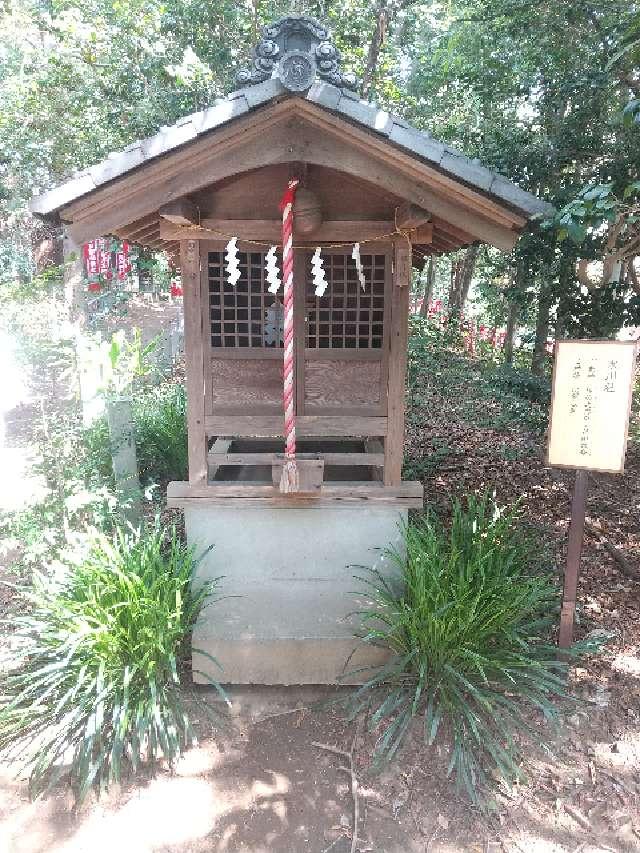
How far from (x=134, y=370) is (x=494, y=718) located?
215 inches

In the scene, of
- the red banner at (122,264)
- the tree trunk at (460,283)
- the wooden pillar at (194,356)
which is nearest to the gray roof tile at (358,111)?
the wooden pillar at (194,356)

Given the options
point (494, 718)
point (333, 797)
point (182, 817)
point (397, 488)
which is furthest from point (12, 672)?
point (494, 718)

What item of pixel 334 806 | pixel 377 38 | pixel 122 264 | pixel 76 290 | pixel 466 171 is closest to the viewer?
pixel 466 171

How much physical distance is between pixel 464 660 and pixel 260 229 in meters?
3.15

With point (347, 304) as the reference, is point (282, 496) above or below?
below

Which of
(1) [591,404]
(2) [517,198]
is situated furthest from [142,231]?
(1) [591,404]

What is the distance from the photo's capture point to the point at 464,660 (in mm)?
3881

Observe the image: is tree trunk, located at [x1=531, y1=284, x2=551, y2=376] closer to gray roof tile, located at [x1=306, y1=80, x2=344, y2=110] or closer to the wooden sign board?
the wooden sign board

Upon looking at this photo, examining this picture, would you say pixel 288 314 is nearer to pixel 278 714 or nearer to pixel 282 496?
pixel 282 496

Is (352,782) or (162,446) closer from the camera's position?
(352,782)

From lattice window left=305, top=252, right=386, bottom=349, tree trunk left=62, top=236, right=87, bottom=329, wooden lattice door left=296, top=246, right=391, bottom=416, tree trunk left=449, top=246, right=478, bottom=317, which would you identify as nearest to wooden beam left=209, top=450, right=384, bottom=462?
wooden lattice door left=296, top=246, right=391, bottom=416

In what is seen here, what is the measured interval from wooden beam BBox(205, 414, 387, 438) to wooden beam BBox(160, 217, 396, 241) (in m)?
1.23

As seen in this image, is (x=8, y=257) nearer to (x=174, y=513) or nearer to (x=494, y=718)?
(x=174, y=513)

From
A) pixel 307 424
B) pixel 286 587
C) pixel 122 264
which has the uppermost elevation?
pixel 122 264
